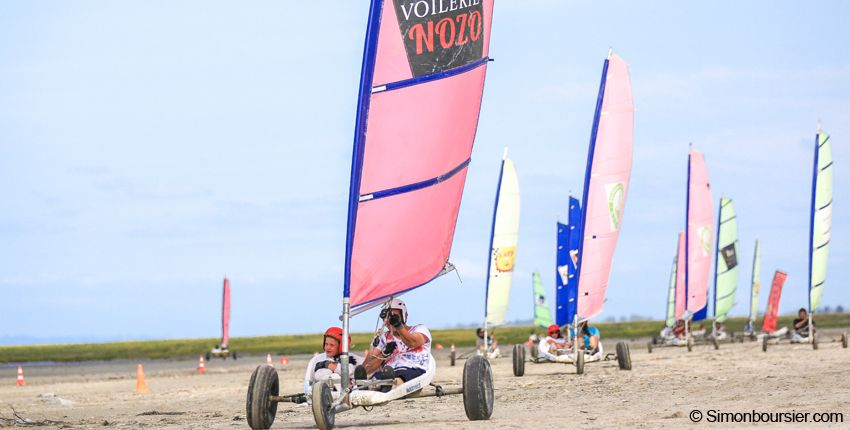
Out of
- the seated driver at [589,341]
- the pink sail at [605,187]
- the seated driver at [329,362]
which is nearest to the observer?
the seated driver at [329,362]

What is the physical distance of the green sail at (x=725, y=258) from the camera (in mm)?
50562

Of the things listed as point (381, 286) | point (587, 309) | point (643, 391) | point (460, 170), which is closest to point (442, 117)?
point (460, 170)

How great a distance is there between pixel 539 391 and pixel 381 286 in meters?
6.72

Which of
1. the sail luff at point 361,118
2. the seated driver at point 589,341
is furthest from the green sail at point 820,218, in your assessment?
the sail luff at point 361,118

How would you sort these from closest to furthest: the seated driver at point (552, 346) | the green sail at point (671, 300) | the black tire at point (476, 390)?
1. the black tire at point (476, 390)
2. the seated driver at point (552, 346)
3. the green sail at point (671, 300)

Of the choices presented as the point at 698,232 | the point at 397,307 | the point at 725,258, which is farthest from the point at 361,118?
the point at 725,258

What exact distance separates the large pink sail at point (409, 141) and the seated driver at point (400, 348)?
1.13ft

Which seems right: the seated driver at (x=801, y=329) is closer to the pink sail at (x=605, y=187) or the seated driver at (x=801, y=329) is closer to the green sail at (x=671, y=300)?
the pink sail at (x=605, y=187)

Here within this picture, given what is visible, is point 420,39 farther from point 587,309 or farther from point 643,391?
point 587,309

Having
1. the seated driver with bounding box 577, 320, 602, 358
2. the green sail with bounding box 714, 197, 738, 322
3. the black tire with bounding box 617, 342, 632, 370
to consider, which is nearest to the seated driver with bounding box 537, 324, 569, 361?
the seated driver with bounding box 577, 320, 602, 358

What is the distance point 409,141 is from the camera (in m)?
12.1

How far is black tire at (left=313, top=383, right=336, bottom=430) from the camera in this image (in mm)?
10992

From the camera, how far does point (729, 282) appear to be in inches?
2019

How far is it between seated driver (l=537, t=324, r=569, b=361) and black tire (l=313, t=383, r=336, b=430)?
15.3 meters
